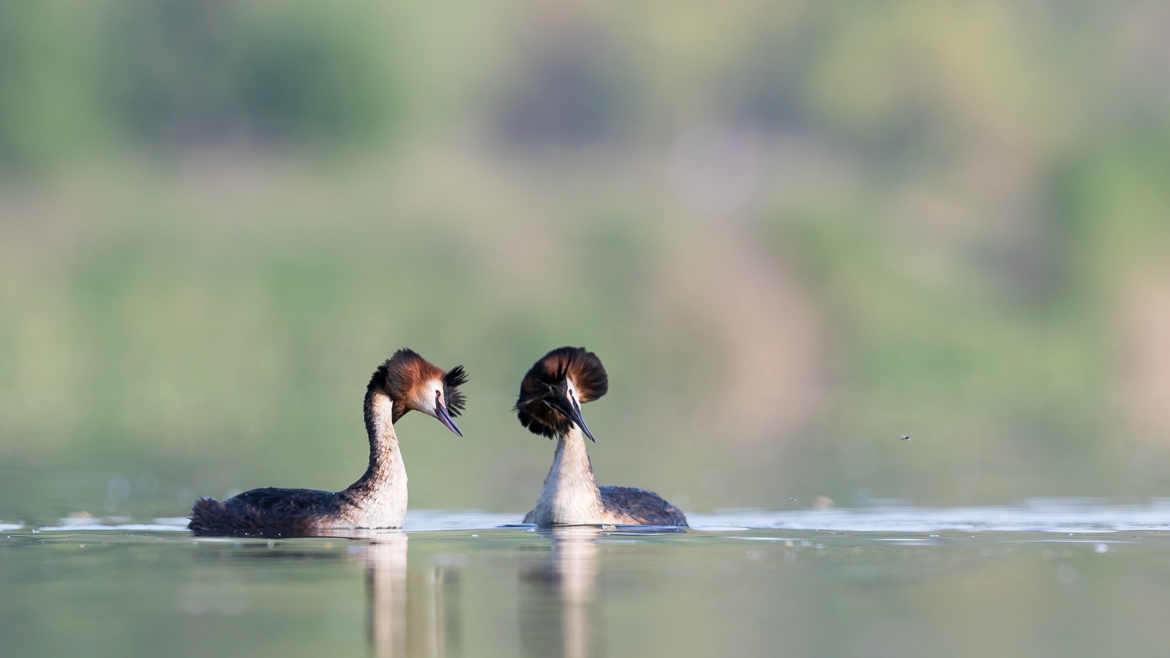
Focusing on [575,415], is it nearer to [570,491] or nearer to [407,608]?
[570,491]

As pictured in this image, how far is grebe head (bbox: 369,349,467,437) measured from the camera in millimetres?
20734

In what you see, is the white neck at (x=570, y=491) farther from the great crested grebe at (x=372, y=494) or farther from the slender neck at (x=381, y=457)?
the slender neck at (x=381, y=457)

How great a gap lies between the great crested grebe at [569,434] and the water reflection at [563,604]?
158 centimetres

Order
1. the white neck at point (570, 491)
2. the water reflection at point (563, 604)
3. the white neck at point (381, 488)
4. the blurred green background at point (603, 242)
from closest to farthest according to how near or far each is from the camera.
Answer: the water reflection at point (563, 604) < the white neck at point (381, 488) < the white neck at point (570, 491) < the blurred green background at point (603, 242)

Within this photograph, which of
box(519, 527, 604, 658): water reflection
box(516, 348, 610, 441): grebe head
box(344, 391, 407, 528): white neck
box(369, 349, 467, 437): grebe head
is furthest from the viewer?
box(516, 348, 610, 441): grebe head

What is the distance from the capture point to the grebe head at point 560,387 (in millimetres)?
21047

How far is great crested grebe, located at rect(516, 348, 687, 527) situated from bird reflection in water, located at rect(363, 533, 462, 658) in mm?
2719

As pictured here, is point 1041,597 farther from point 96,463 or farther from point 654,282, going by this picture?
point 654,282

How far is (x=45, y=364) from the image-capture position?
47125 millimetres

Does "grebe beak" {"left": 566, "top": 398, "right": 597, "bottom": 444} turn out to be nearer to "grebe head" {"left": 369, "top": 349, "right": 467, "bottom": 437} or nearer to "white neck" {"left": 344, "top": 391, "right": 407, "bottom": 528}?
"grebe head" {"left": 369, "top": 349, "right": 467, "bottom": 437}

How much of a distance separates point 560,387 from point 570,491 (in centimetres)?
90

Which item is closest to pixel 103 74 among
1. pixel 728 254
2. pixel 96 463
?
pixel 728 254

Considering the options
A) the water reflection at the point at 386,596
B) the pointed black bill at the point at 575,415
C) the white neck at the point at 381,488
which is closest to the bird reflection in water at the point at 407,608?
the water reflection at the point at 386,596

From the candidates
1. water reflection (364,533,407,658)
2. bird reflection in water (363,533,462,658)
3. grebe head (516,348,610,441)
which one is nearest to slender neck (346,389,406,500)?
water reflection (364,533,407,658)
